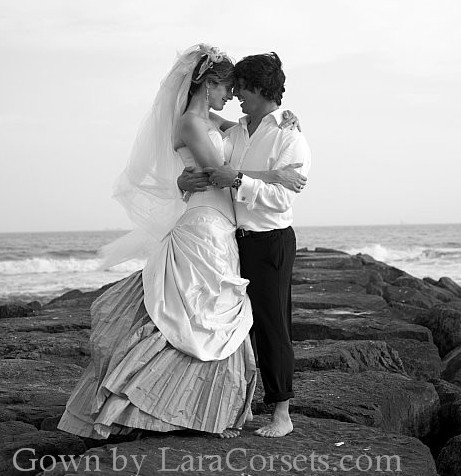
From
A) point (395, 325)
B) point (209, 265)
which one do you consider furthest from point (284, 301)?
point (395, 325)

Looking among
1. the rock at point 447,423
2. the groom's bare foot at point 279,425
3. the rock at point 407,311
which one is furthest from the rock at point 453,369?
the groom's bare foot at point 279,425

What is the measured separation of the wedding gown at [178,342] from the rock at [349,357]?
5.17 feet

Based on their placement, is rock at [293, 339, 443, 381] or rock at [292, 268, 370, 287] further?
rock at [292, 268, 370, 287]

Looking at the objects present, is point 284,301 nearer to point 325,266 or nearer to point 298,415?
point 298,415

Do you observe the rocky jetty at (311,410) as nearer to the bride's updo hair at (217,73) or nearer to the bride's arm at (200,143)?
the bride's arm at (200,143)

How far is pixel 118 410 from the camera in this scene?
3414 mm

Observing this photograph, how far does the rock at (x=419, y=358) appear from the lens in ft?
19.9

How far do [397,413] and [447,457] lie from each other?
482mm

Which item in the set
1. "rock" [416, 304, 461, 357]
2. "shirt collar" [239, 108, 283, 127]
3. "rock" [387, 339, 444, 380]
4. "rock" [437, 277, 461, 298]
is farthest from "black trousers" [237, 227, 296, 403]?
"rock" [437, 277, 461, 298]

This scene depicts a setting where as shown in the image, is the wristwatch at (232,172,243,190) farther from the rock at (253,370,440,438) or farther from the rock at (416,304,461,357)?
the rock at (416,304,461,357)

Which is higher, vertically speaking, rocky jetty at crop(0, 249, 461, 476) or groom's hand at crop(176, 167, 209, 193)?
groom's hand at crop(176, 167, 209, 193)

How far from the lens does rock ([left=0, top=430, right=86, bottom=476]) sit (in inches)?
128

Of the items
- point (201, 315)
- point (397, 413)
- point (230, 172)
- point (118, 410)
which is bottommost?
point (397, 413)

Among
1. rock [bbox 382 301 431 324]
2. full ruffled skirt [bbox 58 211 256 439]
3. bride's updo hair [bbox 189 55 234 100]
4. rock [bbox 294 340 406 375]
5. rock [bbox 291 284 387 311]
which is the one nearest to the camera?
full ruffled skirt [bbox 58 211 256 439]
